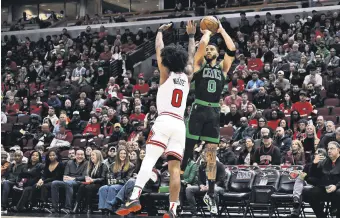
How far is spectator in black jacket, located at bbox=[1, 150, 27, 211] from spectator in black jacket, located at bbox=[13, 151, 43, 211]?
0.62 feet

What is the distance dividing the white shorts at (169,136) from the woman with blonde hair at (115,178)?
5758 mm

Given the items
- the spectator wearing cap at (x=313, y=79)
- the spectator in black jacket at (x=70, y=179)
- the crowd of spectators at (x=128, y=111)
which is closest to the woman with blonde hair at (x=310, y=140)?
the crowd of spectators at (x=128, y=111)

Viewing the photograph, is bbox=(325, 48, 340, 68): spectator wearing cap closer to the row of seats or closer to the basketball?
the row of seats

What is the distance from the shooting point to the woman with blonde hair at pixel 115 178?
13.4m

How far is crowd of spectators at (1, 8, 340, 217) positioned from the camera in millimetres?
13680

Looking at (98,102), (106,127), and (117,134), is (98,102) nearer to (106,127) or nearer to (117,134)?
(106,127)

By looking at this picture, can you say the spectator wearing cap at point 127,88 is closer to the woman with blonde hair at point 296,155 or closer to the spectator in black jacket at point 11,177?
the spectator in black jacket at point 11,177

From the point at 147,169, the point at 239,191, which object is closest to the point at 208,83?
the point at 147,169

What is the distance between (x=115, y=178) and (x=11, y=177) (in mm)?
3302

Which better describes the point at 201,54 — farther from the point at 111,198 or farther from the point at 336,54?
the point at 336,54

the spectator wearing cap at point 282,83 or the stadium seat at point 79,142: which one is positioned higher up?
the spectator wearing cap at point 282,83

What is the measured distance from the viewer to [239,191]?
1299 centimetres

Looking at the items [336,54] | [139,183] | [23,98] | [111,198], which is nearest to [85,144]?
[111,198]

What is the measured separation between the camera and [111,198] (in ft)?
44.0
